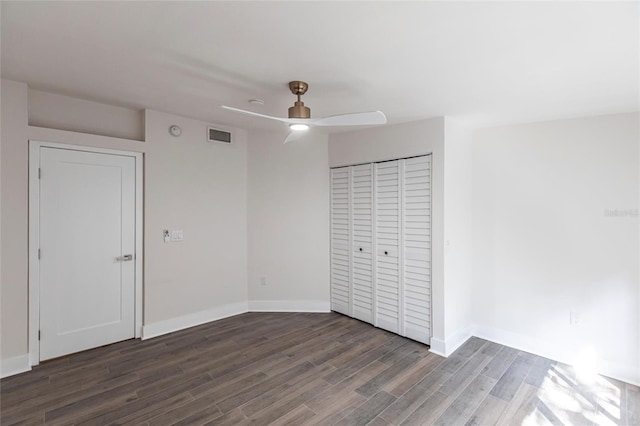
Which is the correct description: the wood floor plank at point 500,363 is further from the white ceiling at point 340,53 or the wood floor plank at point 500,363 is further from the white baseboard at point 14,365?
the white baseboard at point 14,365

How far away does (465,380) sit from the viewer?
8.68 ft

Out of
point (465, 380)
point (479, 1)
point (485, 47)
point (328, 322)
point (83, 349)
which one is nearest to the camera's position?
point (479, 1)

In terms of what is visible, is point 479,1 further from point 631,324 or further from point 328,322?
point 328,322

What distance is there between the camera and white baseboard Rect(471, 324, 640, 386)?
108 inches

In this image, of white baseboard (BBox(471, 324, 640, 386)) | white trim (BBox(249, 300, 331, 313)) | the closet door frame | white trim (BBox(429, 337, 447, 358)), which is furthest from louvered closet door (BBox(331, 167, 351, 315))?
white baseboard (BBox(471, 324, 640, 386))

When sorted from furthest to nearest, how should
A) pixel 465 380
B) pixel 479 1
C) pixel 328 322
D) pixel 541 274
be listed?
pixel 328 322
pixel 541 274
pixel 465 380
pixel 479 1

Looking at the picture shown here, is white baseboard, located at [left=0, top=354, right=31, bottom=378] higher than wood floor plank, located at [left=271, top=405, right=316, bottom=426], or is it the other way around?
white baseboard, located at [left=0, top=354, right=31, bottom=378]

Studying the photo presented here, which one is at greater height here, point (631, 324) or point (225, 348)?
point (631, 324)

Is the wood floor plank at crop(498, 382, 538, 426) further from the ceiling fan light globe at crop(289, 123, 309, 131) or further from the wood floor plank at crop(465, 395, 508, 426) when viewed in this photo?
the ceiling fan light globe at crop(289, 123, 309, 131)

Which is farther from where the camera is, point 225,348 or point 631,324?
point 225,348

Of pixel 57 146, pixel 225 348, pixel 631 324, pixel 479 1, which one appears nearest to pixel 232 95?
pixel 57 146

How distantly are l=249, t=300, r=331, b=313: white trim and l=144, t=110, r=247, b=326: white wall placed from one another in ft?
0.63

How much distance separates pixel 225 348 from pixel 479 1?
3.50m

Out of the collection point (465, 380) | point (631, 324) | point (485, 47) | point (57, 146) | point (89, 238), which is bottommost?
point (465, 380)
